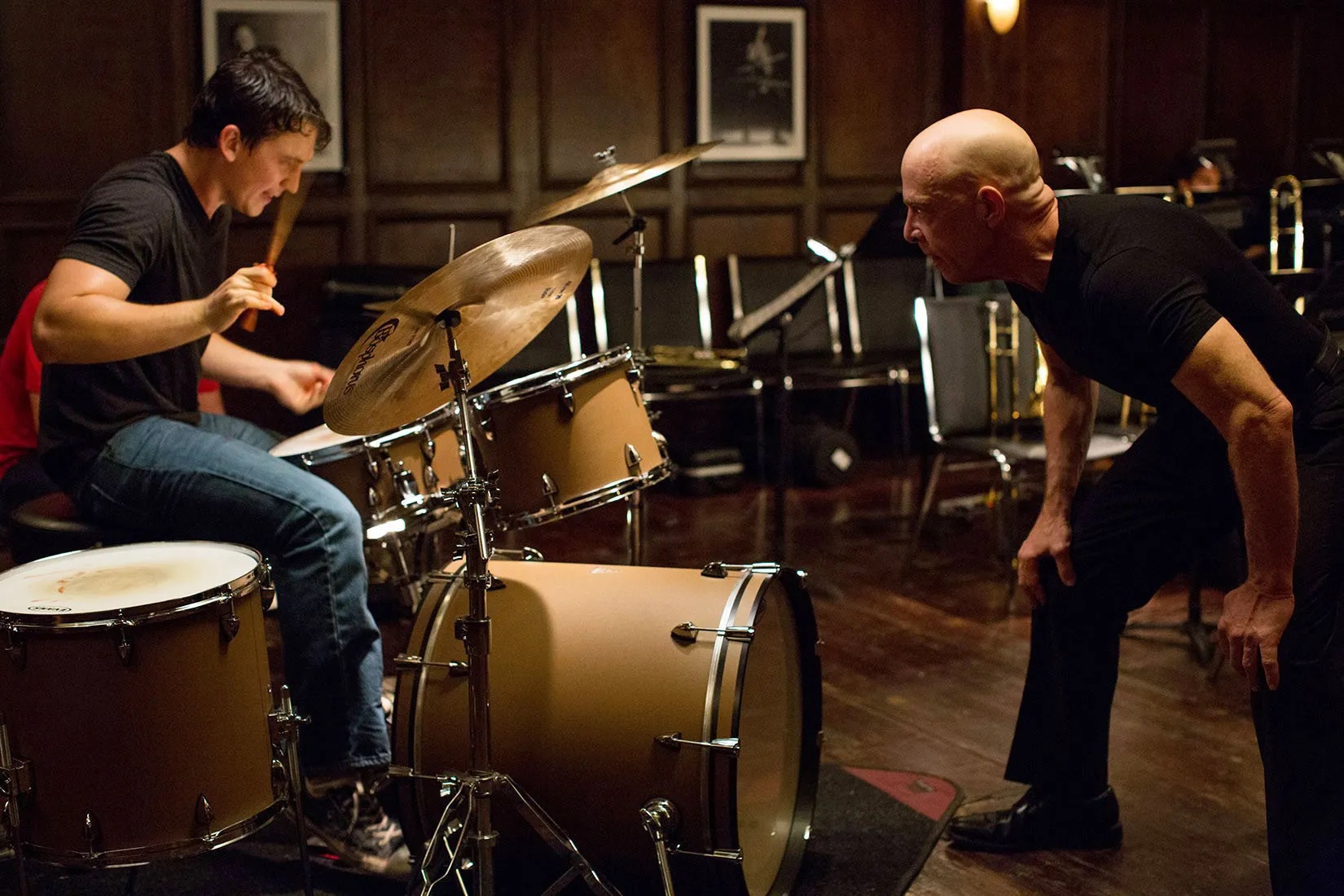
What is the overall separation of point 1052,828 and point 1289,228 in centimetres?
469

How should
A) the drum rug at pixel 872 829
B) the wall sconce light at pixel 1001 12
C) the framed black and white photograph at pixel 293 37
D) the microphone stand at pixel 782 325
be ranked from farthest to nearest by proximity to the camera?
the wall sconce light at pixel 1001 12
the framed black and white photograph at pixel 293 37
the microphone stand at pixel 782 325
the drum rug at pixel 872 829

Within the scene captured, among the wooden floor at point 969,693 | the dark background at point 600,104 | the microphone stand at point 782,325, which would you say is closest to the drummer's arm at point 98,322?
the wooden floor at point 969,693

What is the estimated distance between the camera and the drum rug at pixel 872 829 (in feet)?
8.88

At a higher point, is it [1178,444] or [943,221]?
[943,221]

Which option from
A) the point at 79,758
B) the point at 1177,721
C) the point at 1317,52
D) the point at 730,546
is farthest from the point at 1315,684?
the point at 1317,52

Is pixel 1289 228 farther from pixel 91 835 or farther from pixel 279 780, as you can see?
pixel 91 835

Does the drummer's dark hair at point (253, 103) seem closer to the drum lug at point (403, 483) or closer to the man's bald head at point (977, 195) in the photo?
the drum lug at point (403, 483)

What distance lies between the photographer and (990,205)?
2398 mm

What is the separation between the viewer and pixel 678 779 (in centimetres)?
233

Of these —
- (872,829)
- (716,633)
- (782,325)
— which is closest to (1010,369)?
(782,325)

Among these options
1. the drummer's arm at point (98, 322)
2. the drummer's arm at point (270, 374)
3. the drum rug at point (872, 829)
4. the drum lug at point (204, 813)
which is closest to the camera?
the drum lug at point (204, 813)

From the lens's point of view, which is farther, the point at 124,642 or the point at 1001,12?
the point at 1001,12

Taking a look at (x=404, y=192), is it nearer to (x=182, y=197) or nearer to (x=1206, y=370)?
(x=182, y=197)

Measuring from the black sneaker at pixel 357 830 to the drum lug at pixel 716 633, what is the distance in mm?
806
